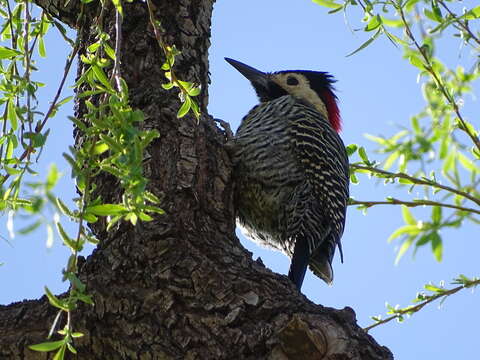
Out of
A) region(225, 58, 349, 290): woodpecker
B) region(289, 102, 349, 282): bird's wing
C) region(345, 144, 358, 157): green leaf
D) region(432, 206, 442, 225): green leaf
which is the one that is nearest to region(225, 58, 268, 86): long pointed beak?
region(225, 58, 349, 290): woodpecker

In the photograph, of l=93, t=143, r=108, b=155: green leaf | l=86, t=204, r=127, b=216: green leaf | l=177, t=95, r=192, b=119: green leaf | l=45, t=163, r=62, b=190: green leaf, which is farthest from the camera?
l=177, t=95, r=192, b=119: green leaf

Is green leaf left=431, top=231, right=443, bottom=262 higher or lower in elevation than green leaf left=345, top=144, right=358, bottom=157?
lower

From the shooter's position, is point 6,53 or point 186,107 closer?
point 186,107

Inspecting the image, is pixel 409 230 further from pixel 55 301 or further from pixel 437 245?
pixel 55 301

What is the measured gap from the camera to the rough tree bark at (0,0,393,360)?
8.35ft

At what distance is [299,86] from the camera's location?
18.2 feet

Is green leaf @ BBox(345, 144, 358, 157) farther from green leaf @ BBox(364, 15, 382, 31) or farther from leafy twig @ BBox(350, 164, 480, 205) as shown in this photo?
green leaf @ BBox(364, 15, 382, 31)

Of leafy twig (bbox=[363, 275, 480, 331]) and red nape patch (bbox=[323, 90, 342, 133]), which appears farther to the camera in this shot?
red nape patch (bbox=[323, 90, 342, 133])

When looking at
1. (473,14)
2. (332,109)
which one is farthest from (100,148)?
(332,109)

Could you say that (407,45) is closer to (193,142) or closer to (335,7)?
(335,7)

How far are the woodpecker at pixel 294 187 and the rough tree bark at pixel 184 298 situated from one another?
0.97m

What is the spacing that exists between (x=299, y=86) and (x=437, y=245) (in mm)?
3768

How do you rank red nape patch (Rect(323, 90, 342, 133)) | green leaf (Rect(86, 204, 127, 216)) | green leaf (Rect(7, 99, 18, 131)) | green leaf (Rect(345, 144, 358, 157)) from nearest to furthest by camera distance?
green leaf (Rect(86, 204, 127, 216)), green leaf (Rect(7, 99, 18, 131)), green leaf (Rect(345, 144, 358, 157)), red nape patch (Rect(323, 90, 342, 133))

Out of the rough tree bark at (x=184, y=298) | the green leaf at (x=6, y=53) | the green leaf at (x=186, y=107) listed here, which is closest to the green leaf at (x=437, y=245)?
the rough tree bark at (x=184, y=298)
